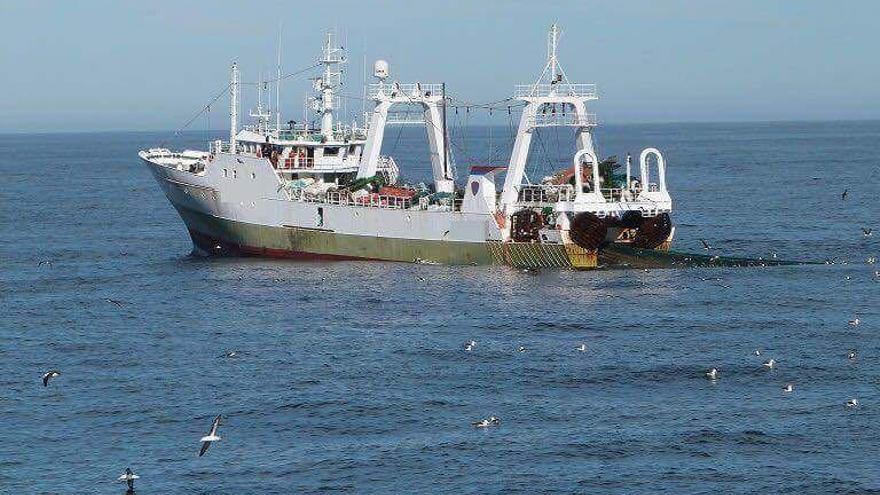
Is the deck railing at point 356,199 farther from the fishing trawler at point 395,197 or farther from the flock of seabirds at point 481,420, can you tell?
the flock of seabirds at point 481,420

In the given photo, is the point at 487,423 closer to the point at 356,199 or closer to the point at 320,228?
the point at 356,199

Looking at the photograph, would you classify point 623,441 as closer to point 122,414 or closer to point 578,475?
point 578,475

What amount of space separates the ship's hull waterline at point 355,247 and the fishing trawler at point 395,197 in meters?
0.08

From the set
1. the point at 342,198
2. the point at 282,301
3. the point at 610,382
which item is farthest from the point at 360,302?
the point at 610,382

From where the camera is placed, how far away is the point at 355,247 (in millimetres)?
86500

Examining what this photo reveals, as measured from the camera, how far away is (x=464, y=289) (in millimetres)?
75438

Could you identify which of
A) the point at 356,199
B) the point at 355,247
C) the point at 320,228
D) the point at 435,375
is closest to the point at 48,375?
the point at 435,375

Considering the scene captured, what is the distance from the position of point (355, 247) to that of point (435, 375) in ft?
99.9

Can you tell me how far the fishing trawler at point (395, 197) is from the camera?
79688mm

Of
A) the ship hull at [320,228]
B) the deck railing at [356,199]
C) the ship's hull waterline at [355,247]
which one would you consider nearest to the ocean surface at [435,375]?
the ship's hull waterline at [355,247]

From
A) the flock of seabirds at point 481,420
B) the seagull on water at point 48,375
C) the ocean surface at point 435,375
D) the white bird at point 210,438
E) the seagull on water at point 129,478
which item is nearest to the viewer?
the seagull on water at point 129,478

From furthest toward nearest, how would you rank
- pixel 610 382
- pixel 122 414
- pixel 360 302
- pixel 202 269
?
1. pixel 202 269
2. pixel 360 302
3. pixel 610 382
4. pixel 122 414

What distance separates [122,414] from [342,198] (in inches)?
1490

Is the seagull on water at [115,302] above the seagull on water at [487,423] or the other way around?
the other way around
